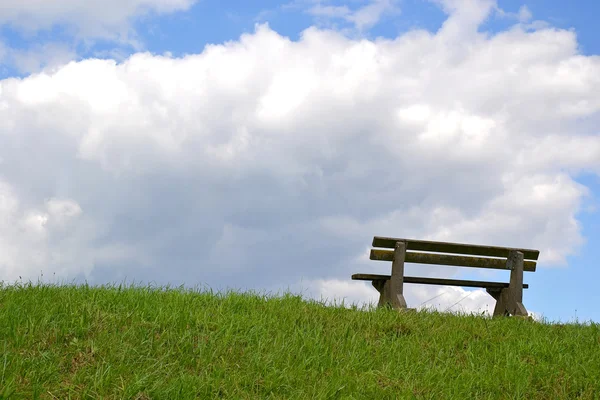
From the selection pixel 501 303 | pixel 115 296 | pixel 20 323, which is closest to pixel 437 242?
pixel 501 303

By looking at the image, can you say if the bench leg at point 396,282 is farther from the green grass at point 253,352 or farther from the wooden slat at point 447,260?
the green grass at point 253,352

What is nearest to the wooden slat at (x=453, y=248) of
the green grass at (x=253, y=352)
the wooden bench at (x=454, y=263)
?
the wooden bench at (x=454, y=263)

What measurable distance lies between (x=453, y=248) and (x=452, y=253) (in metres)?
0.12

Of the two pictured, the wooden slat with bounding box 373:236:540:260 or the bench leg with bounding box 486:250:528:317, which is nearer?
the wooden slat with bounding box 373:236:540:260

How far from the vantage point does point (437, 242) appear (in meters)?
11.2

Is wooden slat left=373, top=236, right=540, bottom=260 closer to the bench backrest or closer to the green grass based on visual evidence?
the bench backrest

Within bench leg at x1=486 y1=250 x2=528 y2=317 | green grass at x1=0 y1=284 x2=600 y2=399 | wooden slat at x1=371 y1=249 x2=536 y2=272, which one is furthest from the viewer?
bench leg at x1=486 y1=250 x2=528 y2=317

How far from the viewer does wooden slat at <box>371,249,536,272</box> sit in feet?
35.8

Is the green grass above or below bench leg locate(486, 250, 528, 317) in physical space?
below

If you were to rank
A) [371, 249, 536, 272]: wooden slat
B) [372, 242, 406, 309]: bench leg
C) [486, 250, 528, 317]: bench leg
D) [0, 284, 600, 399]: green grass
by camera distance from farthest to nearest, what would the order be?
1. [486, 250, 528, 317]: bench leg
2. [371, 249, 536, 272]: wooden slat
3. [372, 242, 406, 309]: bench leg
4. [0, 284, 600, 399]: green grass

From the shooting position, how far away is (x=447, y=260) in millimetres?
11398

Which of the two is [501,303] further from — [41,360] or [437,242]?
[41,360]

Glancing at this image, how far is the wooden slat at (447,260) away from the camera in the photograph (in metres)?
10.9

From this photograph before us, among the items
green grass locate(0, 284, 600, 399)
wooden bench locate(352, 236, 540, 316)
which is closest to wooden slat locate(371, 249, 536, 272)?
wooden bench locate(352, 236, 540, 316)
